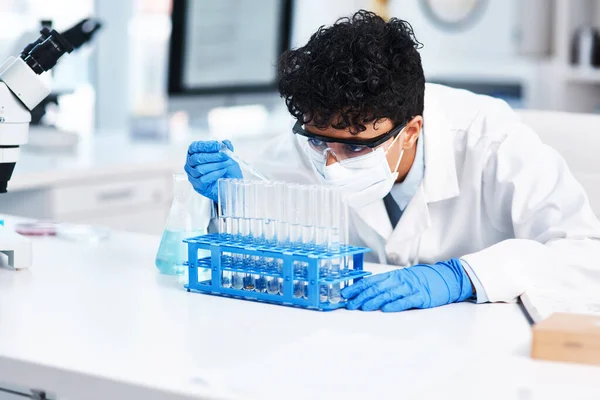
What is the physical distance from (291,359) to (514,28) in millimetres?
3349

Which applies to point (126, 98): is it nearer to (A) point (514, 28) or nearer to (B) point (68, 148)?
(B) point (68, 148)

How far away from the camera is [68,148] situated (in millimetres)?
3158

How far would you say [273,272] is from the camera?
4.36 ft

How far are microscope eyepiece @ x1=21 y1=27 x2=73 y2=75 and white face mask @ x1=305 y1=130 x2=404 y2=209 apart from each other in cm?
48

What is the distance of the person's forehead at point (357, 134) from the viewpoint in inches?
58.9

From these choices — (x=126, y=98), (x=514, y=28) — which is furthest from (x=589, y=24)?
(x=126, y=98)

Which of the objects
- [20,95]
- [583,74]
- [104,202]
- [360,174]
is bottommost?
[104,202]

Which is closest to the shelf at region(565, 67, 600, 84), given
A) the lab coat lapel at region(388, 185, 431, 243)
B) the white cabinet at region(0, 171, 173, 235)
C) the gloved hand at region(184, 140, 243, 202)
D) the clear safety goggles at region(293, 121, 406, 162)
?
the white cabinet at region(0, 171, 173, 235)

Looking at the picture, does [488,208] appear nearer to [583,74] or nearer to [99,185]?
[99,185]

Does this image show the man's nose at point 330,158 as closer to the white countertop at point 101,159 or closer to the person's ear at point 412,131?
the person's ear at point 412,131

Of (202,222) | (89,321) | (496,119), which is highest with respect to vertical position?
(496,119)

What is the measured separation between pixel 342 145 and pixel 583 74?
2.63 metres

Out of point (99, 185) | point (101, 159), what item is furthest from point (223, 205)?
point (101, 159)

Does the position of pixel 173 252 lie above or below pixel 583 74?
below
